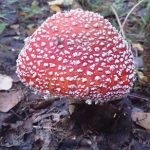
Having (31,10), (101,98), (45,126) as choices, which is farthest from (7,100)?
(31,10)

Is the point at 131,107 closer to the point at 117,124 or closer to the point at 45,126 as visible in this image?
the point at 117,124

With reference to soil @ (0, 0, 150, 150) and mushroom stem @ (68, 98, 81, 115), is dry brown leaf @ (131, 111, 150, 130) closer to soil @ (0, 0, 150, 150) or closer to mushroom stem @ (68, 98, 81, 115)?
soil @ (0, 0, 150, 150)

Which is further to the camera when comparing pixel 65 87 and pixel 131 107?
pixel 131 107

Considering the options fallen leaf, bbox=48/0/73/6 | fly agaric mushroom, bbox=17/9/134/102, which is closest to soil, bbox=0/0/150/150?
fly agaric mushroom, bbox=17/9/134/102

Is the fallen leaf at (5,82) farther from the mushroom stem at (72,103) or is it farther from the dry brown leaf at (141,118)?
the dry brown leaf at (141,118)

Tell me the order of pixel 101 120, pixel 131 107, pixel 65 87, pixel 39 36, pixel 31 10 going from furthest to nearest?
pixel 31 10 < pixel 131 107 < pixel 101 120 < pixel 39 36 < pixel 65 87

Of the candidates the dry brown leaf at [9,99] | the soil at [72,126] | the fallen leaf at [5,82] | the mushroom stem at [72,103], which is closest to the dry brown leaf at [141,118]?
the soil at [72,126]
